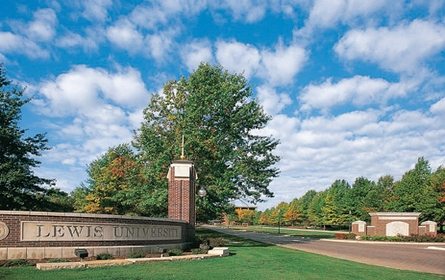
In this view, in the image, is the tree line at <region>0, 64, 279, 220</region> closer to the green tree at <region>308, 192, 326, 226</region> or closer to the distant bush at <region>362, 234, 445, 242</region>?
the distant bush at <region>362, 234, 445, 242</region>

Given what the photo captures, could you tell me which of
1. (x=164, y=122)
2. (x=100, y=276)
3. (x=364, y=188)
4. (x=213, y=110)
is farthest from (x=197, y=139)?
(x=364, y=188)

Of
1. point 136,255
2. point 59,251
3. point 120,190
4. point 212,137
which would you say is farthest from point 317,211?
point 59,251

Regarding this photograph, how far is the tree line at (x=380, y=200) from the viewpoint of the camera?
180 ft

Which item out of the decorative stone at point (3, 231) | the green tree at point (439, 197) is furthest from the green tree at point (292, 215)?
the decorative stone at point (3, 231)

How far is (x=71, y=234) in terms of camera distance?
→ 574 inches

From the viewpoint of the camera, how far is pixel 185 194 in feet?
73.2

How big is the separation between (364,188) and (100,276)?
228 feet

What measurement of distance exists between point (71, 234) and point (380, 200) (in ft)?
199

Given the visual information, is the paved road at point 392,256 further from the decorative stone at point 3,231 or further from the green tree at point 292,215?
the green tree at point 292,215

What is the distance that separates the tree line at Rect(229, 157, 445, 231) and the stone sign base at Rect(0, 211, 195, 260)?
2128 centimetres

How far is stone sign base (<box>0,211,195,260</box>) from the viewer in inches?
526

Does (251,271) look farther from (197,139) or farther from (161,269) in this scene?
(197,139)

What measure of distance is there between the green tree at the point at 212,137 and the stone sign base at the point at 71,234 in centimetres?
1247

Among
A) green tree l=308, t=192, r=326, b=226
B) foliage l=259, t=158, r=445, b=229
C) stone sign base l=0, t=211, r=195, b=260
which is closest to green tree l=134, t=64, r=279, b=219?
stone sign base l=0, t=211, r=195, b=260
